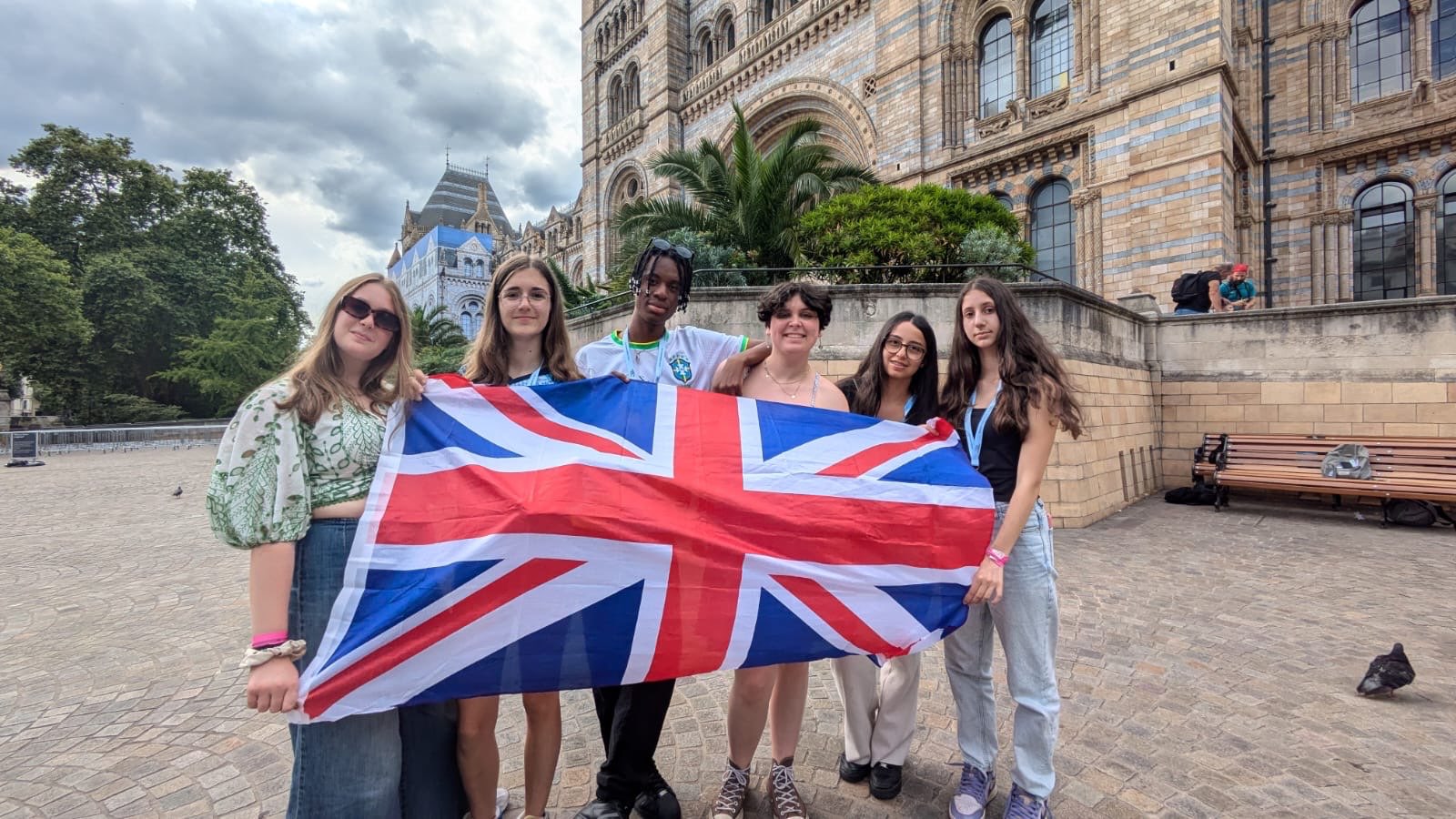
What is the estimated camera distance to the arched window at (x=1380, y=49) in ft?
49.2

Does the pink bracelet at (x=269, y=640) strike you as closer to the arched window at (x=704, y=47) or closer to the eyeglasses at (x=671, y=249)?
the eyeglasses at (x=671, y=249)

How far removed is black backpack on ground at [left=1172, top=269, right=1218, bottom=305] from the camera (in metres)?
Answer: 11.7

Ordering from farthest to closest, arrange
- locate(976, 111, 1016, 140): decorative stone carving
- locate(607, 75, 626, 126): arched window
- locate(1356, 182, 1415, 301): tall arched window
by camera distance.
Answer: locate(607, 75, 626, 126): arched window
locate(976, 111, 1016, 140): decorative stone carving
locate(1356, 182, 1415, 301): tall arched window

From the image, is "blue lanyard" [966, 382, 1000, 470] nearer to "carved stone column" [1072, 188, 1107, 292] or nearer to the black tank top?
the black tank top

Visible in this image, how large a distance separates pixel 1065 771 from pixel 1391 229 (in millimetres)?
20892

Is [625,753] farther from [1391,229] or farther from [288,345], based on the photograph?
[288,345]

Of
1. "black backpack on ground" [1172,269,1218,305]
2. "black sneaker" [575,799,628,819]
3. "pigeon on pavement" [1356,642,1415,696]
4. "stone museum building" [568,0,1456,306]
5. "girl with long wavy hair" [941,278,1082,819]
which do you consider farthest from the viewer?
"stone museum building" [568,0,1456,306]

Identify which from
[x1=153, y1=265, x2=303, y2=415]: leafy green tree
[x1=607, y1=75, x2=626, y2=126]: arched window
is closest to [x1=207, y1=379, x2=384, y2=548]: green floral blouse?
[x1=607, y1=75, x2=626, y2=126]: arched window

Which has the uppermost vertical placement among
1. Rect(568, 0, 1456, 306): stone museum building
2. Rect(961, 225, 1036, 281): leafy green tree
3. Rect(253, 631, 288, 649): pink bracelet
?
Rect(568, 0, 1456, 306): stone museum building

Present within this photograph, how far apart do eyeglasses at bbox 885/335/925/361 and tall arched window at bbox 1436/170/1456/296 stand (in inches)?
813

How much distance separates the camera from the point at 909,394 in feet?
9.60

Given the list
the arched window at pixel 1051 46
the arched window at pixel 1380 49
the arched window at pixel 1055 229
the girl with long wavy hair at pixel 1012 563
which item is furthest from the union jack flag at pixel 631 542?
the arched window at pixel 1380 49

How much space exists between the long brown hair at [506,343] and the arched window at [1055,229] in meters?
16.7

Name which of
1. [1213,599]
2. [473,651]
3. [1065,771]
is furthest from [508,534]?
[1213,599]
